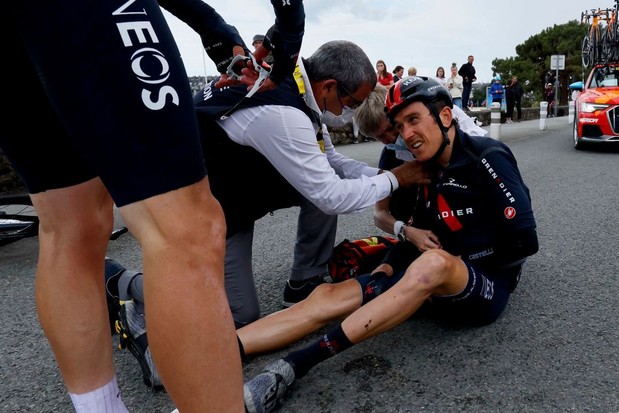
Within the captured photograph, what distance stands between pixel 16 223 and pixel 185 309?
3.64 metres

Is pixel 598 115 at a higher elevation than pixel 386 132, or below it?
below

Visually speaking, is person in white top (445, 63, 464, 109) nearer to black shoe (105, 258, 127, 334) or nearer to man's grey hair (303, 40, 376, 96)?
man's grey hair (303, 40, 376, 96)

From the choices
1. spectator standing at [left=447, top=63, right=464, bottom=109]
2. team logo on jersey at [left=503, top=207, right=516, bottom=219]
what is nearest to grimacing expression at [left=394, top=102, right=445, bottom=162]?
team logo on jersey at [left=503, top=207, right=516, bottom=219]

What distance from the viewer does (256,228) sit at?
4.74m

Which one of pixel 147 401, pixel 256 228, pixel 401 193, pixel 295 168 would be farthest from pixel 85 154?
pixel 256 228

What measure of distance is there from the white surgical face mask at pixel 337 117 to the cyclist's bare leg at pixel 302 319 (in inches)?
36.3

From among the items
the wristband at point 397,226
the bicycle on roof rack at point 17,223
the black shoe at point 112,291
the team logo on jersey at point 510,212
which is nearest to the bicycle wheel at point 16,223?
the bicycle on roof rack at point 17,223

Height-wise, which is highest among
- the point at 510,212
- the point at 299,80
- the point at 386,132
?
the point at 299,80

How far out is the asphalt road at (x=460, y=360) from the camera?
70.8 inches

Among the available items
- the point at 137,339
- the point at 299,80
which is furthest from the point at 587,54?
the point at 137,339

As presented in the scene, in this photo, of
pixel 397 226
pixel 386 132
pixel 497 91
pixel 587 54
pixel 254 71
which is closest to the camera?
pixel 254 71

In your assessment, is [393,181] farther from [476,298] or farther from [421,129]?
[476,298]

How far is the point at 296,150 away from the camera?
2.29 metres

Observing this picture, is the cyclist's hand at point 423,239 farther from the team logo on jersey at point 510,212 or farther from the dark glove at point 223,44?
the dark glove at point 223,44
